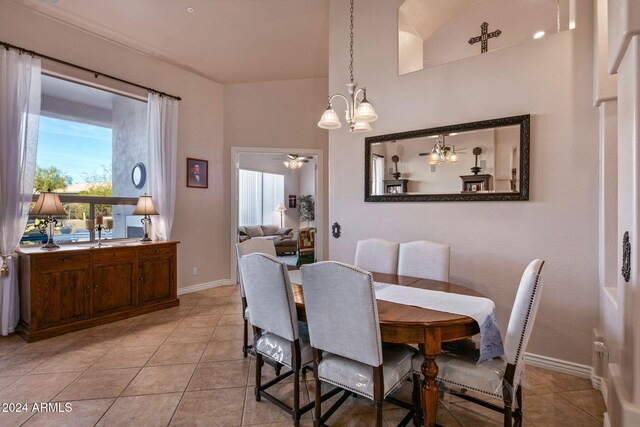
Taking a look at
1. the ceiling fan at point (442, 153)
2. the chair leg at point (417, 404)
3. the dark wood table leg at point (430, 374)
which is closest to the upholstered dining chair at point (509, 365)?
the dark wood table leg at point (430, 374)

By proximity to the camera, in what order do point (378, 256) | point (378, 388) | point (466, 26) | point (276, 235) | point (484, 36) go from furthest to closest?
1. point (276, 235)
2. point (466, 26)
3. point (484, 36)
4. point (378, 256)
5. point (378, 388)

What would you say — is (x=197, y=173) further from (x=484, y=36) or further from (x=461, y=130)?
(x=484, y=36)

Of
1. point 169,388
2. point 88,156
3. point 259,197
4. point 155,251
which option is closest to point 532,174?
point 169,388

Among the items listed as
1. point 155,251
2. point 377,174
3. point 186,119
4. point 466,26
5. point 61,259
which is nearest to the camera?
point 61,259

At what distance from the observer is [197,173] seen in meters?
5.00

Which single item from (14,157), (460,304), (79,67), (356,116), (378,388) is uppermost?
(79,67)

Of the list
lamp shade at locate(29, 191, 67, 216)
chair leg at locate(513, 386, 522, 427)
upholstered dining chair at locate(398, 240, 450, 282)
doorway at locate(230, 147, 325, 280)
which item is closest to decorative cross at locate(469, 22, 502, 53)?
upholstered dining chair at locate(398, 240, 450, 282)

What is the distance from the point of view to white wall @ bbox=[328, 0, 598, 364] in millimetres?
2484

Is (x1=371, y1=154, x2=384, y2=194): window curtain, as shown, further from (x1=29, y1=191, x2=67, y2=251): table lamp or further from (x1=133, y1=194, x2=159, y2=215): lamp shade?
(x1=29, y1=191, x2=67, y2=251): table lamp

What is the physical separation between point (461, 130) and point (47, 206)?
4.09m

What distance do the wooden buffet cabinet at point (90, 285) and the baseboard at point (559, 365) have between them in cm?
402

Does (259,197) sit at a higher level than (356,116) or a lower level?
lower

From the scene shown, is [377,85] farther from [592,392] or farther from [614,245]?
[592,392]

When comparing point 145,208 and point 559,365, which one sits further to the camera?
point 145,208
